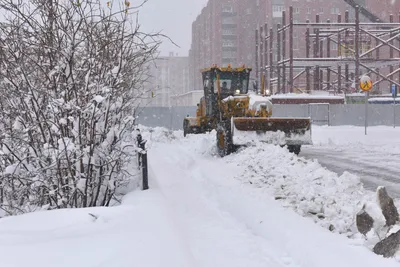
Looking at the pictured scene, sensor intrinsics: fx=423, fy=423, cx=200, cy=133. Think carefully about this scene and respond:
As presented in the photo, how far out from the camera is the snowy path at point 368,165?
8.21 m

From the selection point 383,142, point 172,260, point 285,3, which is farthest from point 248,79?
point 285,3

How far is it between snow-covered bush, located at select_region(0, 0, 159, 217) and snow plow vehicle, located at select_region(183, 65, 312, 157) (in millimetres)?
7268

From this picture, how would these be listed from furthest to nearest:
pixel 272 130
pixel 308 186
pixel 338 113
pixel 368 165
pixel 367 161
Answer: pixel 338 113, pixel 272 130, pixel 367 161, pixel 368 165, pixel 308 186

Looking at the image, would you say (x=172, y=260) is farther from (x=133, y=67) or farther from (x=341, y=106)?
(x=341, y=106)

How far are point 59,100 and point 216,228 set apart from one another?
262 cm

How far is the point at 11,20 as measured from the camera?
5.19 meters

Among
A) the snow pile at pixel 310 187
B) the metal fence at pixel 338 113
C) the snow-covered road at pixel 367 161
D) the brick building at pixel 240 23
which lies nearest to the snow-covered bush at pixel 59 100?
→ the snow pile at pixel 310 187

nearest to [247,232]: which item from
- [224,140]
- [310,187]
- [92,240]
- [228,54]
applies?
[310,187]

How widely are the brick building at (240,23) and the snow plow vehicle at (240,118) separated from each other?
212 feet

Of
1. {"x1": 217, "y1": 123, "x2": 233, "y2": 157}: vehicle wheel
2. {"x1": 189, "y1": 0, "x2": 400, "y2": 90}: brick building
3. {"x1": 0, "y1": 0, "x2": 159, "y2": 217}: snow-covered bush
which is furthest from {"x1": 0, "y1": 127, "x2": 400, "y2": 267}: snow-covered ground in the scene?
{"x1": 189, "y1": 0, "x2": 400, "y2": 90}: brick building

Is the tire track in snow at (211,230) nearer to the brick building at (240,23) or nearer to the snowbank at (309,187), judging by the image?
the snowbank at (309,187)

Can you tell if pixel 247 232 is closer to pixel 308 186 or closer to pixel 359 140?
pixel 308 186

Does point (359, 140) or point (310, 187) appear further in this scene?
point (359, 140)

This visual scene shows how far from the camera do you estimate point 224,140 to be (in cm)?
1337
